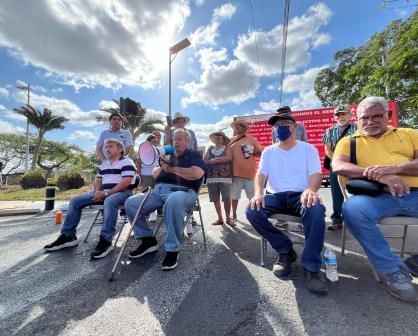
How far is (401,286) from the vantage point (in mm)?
1918

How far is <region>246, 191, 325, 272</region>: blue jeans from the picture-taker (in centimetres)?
220

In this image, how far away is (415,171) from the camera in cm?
224

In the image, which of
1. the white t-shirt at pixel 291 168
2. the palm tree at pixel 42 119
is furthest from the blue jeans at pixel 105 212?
the palm tree at pixel 42 119

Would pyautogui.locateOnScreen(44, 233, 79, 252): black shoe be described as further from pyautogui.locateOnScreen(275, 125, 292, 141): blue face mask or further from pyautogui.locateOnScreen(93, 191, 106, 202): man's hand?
pyautogui.locateOnScreen(275, 125, 292, 141): blue face mask

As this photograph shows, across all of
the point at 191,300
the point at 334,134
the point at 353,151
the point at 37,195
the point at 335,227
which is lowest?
the point at 37,195

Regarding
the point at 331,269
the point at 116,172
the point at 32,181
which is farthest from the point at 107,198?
the point at 32,181

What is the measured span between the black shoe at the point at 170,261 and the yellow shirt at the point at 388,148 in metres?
2.09

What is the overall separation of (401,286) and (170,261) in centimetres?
202

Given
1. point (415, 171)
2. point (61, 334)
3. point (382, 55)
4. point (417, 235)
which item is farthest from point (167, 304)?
point (382, 55)

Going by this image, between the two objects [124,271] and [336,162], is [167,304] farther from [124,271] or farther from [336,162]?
[336,162]

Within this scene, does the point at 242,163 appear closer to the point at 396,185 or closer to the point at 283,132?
the point at 283,132

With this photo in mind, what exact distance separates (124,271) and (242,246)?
1.49 m

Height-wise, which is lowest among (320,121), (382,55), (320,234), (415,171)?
(320,234)

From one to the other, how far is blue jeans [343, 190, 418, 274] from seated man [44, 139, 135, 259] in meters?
2.62
